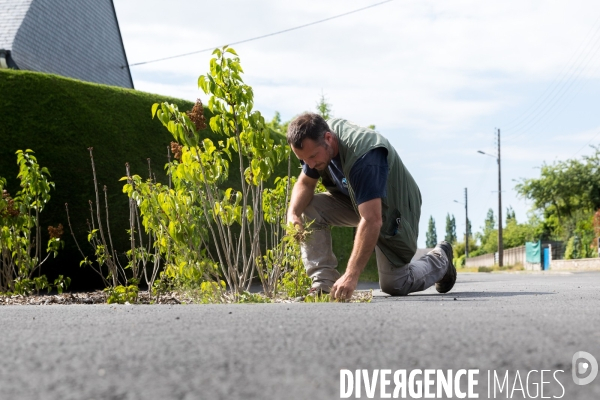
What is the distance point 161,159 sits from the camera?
30.1 ft

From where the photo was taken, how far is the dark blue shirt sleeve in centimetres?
381

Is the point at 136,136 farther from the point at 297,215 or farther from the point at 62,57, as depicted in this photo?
the point at 62,57

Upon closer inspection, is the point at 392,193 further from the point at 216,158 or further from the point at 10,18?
the point at 10,18

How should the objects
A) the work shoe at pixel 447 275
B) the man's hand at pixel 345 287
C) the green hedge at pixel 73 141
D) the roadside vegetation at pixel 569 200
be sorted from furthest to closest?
the roadside vegetation at pixel 569 200 → the green hedge at pixel 73 141 → the work shoe at pixel 447 275 → the man's hand at pixel 345 287

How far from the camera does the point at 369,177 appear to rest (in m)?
3.85

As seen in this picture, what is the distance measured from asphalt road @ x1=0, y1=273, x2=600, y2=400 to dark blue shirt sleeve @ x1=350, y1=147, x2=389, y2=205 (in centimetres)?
139

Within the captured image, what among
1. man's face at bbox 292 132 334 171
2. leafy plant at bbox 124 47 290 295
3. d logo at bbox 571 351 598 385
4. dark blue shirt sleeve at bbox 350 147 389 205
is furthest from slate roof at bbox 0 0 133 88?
d logo at bbox 571 351 598 385

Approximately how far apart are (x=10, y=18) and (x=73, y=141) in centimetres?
788

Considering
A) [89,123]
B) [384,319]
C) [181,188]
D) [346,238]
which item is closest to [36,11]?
[89,123]

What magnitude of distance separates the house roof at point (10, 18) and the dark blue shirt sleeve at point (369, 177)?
1201 cm

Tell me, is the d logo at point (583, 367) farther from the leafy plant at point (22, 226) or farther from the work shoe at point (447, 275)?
the leafy plant at point (22, 226)

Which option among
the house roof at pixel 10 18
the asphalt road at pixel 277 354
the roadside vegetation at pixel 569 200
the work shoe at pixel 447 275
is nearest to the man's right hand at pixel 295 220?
the work shoe at pixel 447 275

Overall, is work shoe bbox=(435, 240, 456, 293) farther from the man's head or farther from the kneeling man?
the man's head

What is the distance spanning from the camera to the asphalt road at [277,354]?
151 centimetres
